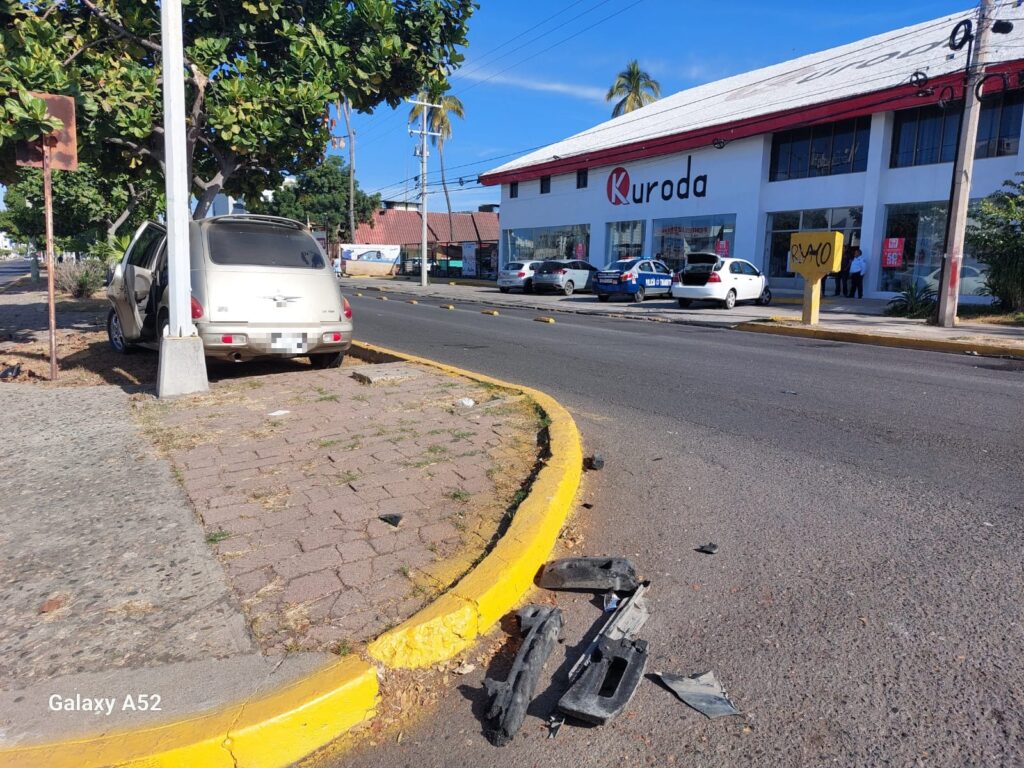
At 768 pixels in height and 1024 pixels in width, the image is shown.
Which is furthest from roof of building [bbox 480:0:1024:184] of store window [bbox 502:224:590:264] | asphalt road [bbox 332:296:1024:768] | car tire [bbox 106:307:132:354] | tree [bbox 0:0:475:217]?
car tire [bbox 106:307:132:354]

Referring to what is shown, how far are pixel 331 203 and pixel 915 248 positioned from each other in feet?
141

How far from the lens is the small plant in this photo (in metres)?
17.7

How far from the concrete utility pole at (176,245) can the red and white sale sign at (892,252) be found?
21799mm

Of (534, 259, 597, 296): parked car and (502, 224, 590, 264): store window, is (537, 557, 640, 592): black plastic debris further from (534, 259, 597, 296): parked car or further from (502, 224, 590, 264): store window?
(502, 224, 590, 264): store window

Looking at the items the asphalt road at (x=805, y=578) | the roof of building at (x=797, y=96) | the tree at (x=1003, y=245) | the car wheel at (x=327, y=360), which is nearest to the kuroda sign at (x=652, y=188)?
the roof of building at (x=797, y=96)

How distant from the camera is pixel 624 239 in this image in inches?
1284

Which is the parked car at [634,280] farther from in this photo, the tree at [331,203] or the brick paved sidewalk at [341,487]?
the tree at [331,203]

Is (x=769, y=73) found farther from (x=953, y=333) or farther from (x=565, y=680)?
(x=565, y=680)

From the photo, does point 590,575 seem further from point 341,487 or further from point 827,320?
point 827,320

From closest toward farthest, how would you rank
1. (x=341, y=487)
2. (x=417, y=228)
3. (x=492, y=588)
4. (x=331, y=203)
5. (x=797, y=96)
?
1. (x=492, y=588)
2. (x=341, y=487)
3. (x=797, y=96)
4. (x=331, y=203)
5. (x=417, y=228)

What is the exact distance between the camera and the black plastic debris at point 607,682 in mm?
2359

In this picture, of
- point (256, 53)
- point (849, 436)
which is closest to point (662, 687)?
point (849, 436)

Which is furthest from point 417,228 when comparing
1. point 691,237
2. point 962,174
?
point 962,174

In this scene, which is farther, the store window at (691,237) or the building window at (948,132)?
the store window at (691,237)
